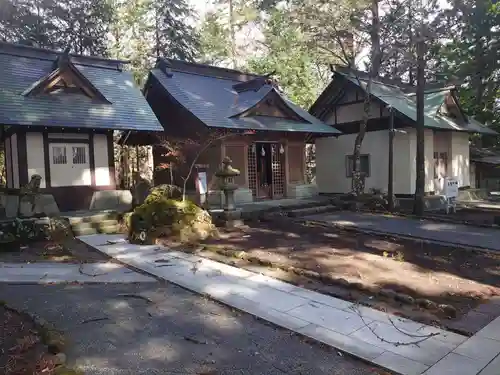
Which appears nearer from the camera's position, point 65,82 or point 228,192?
point 228,192

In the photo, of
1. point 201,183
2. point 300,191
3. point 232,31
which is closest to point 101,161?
point 201,183

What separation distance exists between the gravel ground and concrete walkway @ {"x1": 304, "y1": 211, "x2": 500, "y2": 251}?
6360 mm

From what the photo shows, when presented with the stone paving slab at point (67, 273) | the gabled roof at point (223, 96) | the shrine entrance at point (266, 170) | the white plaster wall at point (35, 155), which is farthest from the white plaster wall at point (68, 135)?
the shrine entrance at point (266, 170)

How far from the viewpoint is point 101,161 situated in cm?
1301

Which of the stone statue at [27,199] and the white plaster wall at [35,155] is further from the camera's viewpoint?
the white plaster wall at [35,155]

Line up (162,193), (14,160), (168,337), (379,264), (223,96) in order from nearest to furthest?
(168,337)
(379,264)
(162,193)
(14,160)
(223,96)

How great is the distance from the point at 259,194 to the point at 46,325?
12.2 meters

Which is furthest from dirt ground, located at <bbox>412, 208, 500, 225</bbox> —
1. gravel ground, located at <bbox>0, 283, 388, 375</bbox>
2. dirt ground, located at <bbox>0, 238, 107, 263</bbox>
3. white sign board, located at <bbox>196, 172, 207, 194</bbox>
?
dirt ground, located at <bbox>0, 238, 107, 263</bbox>

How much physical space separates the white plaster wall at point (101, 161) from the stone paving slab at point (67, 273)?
5866 millimetres

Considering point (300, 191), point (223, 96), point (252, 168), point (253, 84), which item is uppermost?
point (253, 84)

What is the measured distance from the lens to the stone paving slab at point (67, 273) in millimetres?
6293

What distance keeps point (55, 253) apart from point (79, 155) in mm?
5090

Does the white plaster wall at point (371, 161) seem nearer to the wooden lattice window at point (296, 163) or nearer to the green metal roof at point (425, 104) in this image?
the green metal roof at point (425, 104)

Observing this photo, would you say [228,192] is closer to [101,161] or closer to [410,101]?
[101,161]
